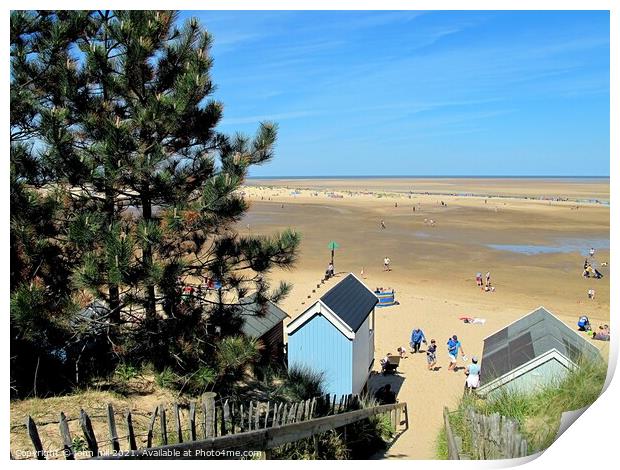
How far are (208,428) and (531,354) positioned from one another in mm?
5964

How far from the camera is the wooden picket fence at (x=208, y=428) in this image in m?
4.22

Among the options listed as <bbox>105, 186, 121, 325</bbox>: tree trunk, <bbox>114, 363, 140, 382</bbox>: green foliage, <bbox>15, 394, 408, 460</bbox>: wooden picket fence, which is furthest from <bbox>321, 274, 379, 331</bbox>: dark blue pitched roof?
<bbox>105, 186, 121, 325</bbox>: tree trunk

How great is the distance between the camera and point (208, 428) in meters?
5.02

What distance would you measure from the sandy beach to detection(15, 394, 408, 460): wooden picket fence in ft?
8.95

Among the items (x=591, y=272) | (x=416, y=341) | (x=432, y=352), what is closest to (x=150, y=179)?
(x=432, y=352)

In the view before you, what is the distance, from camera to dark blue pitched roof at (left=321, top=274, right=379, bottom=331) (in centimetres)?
1095

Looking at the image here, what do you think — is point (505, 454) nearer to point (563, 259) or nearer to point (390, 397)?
point (390, 397)

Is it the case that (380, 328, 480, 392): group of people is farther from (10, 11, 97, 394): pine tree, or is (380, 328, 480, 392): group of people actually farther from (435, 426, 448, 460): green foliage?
(10, 11, 97, 394): pine tree

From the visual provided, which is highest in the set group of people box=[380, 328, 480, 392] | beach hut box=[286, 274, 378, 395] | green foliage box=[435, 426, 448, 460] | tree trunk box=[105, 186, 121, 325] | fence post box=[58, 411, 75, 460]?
tree trunk box=[105, 186, 121, 325]

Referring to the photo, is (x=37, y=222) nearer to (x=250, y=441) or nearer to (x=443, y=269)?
(x=250, y=441)

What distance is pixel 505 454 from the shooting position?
498 cm

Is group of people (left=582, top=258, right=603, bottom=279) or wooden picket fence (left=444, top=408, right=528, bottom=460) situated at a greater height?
group of people (left=582, top=258, right=603, bottom=279)
